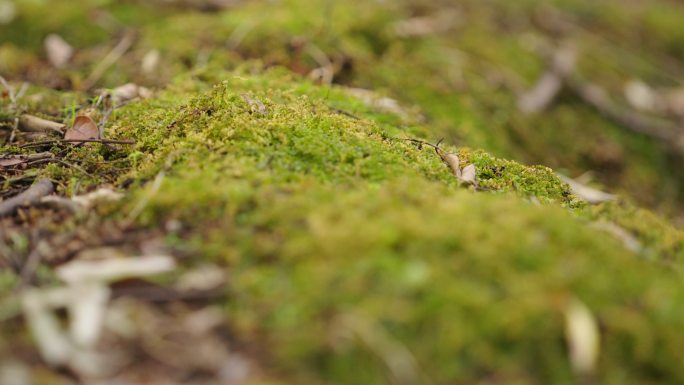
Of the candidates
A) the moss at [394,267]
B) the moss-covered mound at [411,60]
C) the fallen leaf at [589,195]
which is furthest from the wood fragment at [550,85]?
the moss at [394,267]

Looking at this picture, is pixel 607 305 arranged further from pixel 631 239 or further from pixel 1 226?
pixel 1 226

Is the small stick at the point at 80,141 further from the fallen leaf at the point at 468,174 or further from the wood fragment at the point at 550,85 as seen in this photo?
the wood fragment at the point at 550,85

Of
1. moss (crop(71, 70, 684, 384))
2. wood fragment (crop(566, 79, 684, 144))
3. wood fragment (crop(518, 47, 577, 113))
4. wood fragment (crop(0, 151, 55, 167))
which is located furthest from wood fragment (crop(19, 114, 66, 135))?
wood fragment (crop(566, 79, 684, 144))

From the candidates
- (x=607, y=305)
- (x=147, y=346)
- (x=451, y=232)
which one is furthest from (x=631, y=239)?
(x=147, y=346)

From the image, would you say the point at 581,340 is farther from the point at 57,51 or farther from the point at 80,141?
the point at 57,51

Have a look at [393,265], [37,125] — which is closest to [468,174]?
[393,265]

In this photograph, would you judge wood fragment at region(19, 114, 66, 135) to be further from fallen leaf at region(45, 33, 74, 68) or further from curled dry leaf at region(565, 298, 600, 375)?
curled dry leaf at region(565, 298, 600, 375)

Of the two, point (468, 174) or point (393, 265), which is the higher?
point (393, 265)
